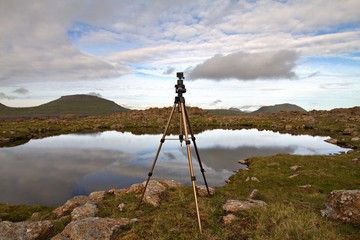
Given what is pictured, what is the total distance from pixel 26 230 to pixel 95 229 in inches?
162

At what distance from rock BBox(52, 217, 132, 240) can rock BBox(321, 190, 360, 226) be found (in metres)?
8.34

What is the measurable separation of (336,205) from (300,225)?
109 inches

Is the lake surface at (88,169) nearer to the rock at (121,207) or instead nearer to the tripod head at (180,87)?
the rock at (121,207)

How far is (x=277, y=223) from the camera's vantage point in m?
8.52

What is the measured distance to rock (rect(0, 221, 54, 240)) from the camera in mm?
10297

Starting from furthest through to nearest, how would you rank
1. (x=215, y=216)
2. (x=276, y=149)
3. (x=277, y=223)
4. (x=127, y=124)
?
(x=127, y=124) < (x=276, y=149) < (x=215, y=216) < (x=277, y=223)

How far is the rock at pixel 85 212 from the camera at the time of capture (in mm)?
11852

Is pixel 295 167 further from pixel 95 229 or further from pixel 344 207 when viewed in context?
pixel 95 229

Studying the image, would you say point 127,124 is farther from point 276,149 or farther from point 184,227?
point 184,227

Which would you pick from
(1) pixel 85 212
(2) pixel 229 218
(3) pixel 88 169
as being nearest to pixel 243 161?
(3) pixel 88 169

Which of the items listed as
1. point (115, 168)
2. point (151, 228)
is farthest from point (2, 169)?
point (151, 228)

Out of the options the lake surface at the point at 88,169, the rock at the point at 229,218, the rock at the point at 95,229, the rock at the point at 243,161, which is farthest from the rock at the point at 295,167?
the rock at the point at 95,229

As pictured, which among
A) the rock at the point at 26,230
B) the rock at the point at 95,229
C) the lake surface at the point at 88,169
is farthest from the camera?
the lake surface at the point at 88,169

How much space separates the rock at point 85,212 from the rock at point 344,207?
1089cm
